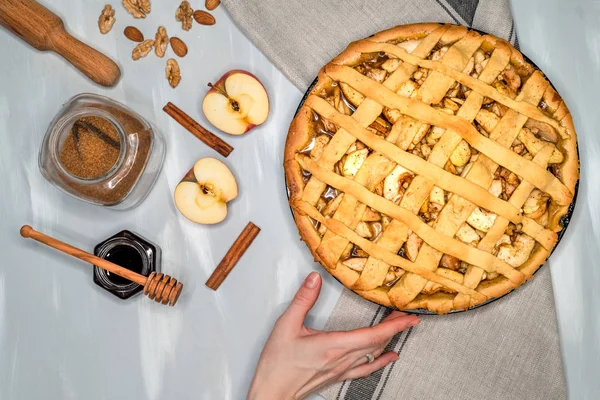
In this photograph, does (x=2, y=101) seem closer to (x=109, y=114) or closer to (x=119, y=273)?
(x=109, y=114)

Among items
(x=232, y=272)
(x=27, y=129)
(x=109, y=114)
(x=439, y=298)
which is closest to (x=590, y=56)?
(x=439, y=298)

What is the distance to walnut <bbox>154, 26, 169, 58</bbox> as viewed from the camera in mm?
1277

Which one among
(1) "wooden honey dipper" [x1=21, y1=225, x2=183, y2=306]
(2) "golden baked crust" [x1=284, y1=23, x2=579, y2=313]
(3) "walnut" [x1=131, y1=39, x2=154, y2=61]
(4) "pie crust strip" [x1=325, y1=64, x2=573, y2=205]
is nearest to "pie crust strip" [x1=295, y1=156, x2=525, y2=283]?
(2) "golden baked crust" [x1=284, y1=23, x2=579, y2=313]

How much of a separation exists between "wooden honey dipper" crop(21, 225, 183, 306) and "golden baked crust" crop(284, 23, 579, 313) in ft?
1.07

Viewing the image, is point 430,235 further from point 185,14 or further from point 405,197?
point 185,14

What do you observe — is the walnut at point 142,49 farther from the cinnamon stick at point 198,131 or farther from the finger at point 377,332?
the finger at point 377,332

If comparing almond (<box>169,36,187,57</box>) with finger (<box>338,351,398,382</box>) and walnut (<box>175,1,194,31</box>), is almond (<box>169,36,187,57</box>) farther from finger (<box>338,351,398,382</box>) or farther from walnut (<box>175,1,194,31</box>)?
finger (<box>338,351,398,382</box>)

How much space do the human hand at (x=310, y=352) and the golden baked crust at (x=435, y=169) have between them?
0.35ft

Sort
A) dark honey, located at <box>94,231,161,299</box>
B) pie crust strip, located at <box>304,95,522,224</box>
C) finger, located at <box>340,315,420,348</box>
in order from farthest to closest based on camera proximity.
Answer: dark honey, located at <box>94,231,161,299</box> < finger, located at <box>340,315,420,348</box> < pie crust strip, located at <box>304,95,522,224</box>

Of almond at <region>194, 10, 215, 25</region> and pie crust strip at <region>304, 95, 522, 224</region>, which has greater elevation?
almond at <region>194, 10, 215, 25</region>

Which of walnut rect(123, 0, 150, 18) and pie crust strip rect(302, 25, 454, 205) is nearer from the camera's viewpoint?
pie crust strip rect(302, 25, 454, 205)

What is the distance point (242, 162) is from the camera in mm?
1285

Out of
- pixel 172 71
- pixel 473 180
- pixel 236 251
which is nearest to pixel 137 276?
pixel 236 251

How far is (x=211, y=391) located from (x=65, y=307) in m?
0.38
